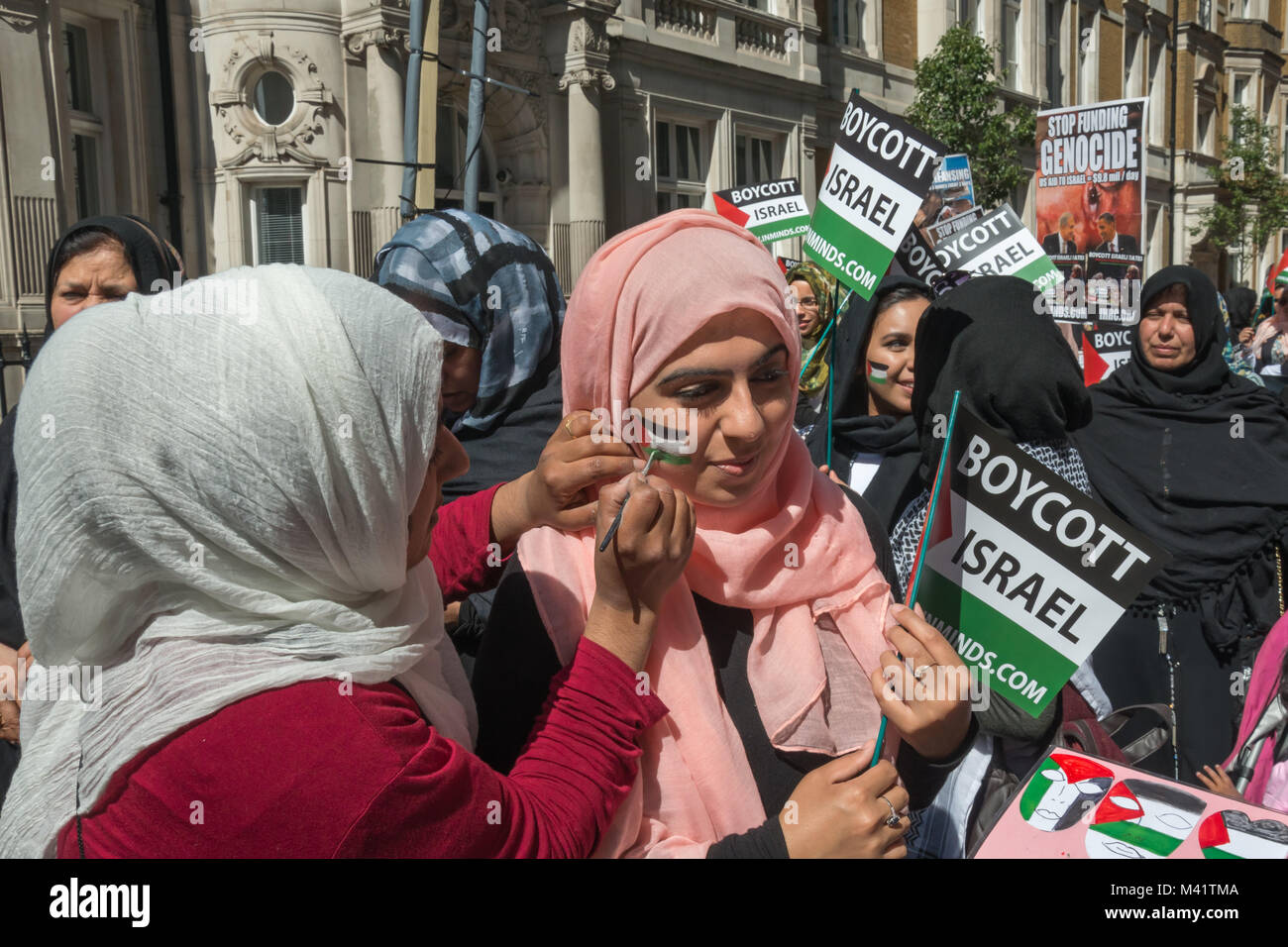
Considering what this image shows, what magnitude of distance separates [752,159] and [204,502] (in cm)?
1524

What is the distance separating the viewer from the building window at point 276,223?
996 cm

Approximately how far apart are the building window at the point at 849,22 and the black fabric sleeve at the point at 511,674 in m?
17.4

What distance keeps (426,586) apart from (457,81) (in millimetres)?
11144

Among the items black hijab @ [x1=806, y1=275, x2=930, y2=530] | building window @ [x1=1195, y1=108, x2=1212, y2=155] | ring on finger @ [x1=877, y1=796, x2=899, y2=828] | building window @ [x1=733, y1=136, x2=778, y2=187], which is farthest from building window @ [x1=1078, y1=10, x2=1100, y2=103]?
ring on finger @ [x1=877, y1=796, x2=899, y2=828]

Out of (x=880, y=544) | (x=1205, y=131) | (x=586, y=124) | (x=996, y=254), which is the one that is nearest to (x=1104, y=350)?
(x=996, y=254)

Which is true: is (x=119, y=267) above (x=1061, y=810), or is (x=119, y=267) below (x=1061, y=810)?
above

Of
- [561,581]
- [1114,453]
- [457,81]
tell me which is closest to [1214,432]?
[1114,453]

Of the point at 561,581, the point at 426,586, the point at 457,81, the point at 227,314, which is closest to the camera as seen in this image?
the point at 227,314

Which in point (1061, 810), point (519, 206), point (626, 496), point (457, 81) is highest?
point (457, 81)

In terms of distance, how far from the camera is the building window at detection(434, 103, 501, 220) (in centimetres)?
1162

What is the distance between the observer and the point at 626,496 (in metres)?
1.38

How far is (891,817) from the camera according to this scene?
4.37ft

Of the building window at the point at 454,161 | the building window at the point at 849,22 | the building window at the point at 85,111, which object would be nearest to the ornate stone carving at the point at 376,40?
the building window at the point at 454,161

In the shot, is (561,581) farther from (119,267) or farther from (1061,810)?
(119,267)
